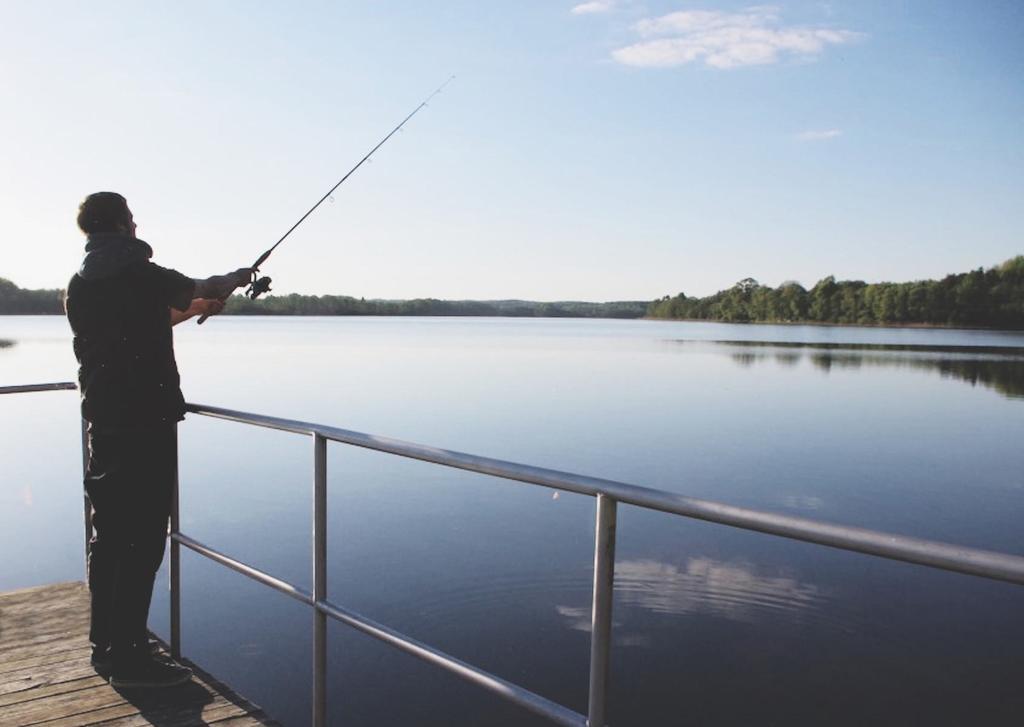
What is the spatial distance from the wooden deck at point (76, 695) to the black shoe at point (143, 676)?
3 cm

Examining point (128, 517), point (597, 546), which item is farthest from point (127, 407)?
point (597, 546)

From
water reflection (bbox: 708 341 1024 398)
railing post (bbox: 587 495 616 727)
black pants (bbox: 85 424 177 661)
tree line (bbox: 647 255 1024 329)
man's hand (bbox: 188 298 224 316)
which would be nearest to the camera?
railing post (bbox: 587 495 616 727)

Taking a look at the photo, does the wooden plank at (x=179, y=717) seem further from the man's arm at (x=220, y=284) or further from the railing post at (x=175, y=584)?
the man's arm at (x=220, y=284)

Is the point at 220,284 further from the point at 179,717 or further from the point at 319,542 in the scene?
the point at 179,717

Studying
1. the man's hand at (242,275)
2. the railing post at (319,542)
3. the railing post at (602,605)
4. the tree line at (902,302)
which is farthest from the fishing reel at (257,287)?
the tree line at (902,302)

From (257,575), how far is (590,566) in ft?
23.6

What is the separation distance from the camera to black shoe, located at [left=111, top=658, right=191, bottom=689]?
302 centimetres

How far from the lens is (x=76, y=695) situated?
300cm

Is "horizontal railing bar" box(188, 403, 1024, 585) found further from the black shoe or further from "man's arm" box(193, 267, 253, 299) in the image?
the black shoe

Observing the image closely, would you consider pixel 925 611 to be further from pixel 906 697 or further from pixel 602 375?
pixel 602 375

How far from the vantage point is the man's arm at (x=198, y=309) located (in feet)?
10.2

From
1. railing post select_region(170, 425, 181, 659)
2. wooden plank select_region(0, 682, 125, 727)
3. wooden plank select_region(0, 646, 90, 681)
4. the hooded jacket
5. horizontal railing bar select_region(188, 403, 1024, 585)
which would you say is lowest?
wooden plank select_region(0, 646, 90, 681)

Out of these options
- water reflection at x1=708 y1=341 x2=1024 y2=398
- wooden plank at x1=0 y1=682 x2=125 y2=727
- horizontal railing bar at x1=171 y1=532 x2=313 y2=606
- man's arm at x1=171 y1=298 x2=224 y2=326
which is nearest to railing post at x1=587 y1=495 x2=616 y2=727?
horizontal railing bar at x1=171 y1=532 x2=313 y2=606

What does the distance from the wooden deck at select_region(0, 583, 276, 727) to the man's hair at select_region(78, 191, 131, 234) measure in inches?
68.4
